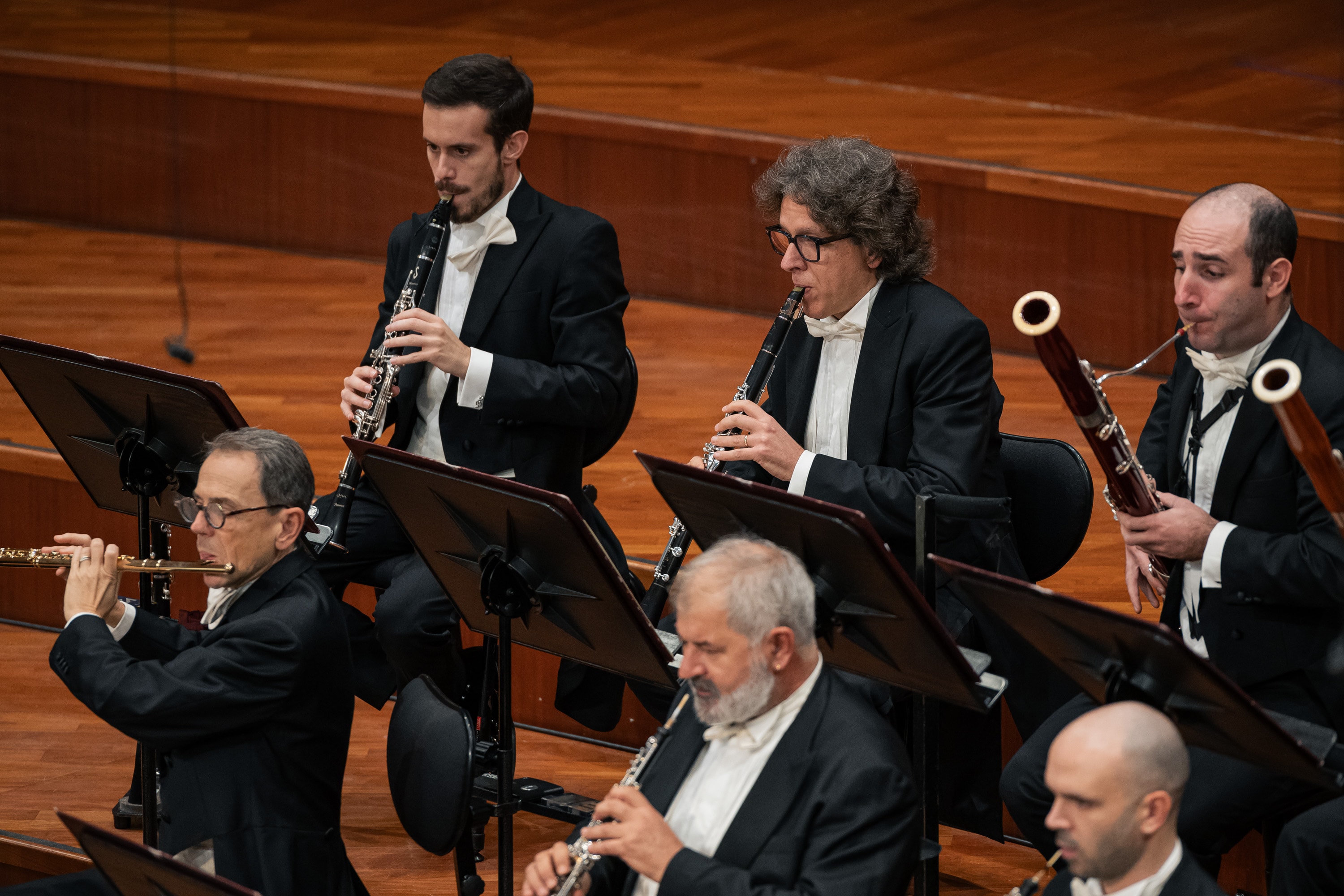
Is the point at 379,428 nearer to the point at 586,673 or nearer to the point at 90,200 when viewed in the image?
the point at 586,673

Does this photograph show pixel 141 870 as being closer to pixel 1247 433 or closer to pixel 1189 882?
pixel 1189 882

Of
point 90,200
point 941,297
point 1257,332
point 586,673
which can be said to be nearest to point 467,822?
point 586,673

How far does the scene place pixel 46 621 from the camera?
4098mm

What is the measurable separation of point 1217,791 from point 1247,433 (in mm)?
504

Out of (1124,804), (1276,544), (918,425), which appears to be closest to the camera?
(1124,804)

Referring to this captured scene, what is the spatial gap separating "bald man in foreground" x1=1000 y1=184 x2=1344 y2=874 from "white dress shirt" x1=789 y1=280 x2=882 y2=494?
1.72 feet

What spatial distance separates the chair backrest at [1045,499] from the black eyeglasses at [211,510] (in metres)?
1.15

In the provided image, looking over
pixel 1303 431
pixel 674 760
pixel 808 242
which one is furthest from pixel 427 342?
pixel 1303 431

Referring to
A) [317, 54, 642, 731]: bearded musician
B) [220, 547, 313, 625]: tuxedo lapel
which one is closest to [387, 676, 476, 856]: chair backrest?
[220, 547, 313, 625]: tuxedo lapel

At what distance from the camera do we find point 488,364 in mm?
3066

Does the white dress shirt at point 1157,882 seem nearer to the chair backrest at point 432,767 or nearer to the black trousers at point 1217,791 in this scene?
the black trousers at point 1217,791

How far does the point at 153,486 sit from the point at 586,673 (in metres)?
0.80

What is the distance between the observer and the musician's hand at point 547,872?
7.09 ft

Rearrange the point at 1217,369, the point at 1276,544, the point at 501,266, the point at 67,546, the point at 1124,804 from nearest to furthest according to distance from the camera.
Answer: the point at 1124,804 < the point at 1276,544 < the point at 1217,369 < the point at 67,546 < the point at 501,266
